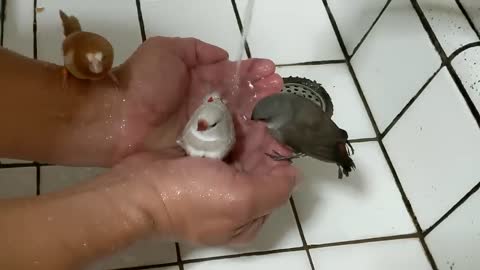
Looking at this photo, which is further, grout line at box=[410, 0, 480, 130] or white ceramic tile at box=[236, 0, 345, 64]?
white ceramic tile at box=[236, 0, 345, 64]

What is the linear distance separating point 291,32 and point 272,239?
0.41 metres

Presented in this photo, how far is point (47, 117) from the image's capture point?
970 millimetres

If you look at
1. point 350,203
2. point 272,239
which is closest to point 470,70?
point 350,203

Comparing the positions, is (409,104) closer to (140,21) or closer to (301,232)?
(301,232)

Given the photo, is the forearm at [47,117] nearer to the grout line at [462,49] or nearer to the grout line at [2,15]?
the grout line at [2,15]

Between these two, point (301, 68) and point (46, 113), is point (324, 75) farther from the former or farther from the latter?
point (46, 113)

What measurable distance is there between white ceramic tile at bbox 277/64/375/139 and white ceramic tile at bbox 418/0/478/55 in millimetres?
197

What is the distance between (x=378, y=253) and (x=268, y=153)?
24cm

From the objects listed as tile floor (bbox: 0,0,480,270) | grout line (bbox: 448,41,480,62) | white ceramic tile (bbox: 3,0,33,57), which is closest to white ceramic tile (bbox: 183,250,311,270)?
tile floor (bbox: 0,0,480,270)

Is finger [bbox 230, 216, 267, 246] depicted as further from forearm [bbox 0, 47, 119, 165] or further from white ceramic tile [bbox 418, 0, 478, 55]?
white ceramic tile [bbox 418, 0, 478, 55]

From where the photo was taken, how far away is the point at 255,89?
1031 mm

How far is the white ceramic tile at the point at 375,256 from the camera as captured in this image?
3.39 ft

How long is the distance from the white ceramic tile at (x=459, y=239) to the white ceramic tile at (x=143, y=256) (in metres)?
0.39

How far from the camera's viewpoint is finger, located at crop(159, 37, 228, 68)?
1022 millimetres
